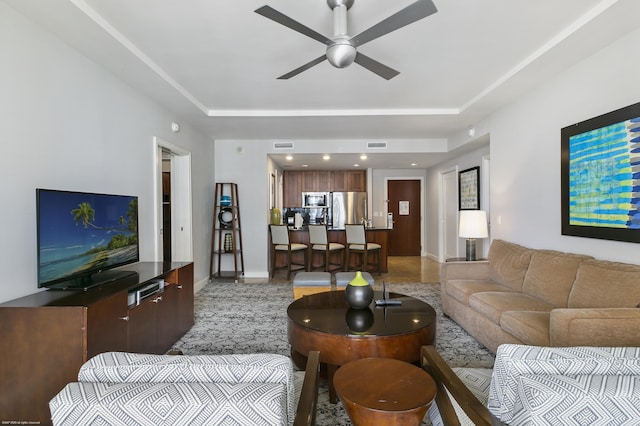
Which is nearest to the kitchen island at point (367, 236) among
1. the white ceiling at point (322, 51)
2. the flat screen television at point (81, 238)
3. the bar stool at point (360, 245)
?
the bar stool at point (360, 245)

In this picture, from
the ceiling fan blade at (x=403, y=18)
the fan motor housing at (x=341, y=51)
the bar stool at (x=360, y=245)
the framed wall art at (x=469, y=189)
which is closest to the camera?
the ceiling fan blade at (x=403, y=18)

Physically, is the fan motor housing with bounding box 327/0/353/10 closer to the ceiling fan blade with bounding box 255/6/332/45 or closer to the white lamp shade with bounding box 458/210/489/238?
the ceiling fan blade with bounding box 255/6/332/45

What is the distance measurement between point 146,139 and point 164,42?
129 centimetres

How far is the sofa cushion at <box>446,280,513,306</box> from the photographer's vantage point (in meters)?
3.28

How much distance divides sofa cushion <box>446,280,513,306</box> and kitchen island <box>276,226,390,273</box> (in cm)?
272

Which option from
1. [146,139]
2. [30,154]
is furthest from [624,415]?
[146,139]

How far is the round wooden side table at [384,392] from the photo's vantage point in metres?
1.18

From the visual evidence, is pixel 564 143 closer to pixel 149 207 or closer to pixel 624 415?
pixel 624 415

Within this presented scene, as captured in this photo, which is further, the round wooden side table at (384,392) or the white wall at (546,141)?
the white wall at (546,141)

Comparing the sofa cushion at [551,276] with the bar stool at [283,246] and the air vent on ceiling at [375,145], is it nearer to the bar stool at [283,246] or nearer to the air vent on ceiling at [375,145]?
the air vent on ceiling at [375,145]

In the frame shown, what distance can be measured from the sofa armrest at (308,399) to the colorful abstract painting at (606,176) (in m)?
2.46

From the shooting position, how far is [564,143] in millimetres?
3057

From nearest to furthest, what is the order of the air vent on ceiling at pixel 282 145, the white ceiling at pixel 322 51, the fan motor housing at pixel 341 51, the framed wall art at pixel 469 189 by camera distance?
the fan motor housing at pixel 341 51
the white ceiling at pixel 322 51
the framed wall art at pixel 469 189
the air vent on ceiling at pixel 282 145

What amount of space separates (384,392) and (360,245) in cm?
484
